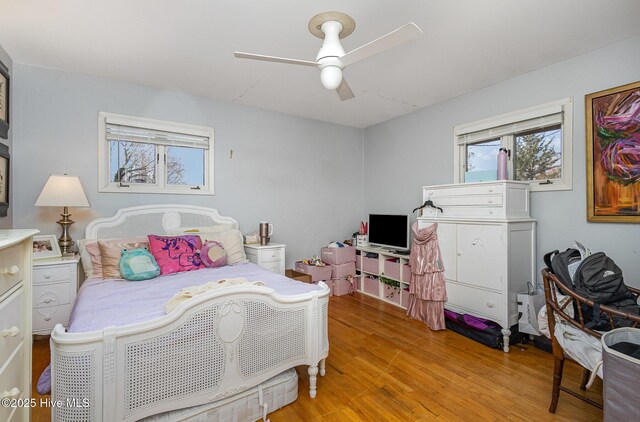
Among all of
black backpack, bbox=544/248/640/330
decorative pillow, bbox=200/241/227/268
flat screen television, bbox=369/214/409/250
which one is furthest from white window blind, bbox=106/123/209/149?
black backpack, bbox=544/248/640/330

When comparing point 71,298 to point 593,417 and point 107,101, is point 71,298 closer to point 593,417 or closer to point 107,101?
point 107,101

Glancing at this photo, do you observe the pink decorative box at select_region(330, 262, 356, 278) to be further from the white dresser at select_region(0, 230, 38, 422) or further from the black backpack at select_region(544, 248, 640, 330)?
the white dresser at select_region(0, 230, 38, 422)

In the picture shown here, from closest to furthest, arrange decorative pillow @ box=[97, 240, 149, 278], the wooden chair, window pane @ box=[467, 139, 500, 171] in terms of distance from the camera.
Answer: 1. the wooden chair
2. decorative pillow @ box=[97, 240, 149, 278]
3. window pane @ box=[467, 139, 500, 171]

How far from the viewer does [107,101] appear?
3176 mm

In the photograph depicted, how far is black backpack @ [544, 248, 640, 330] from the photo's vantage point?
1.72m

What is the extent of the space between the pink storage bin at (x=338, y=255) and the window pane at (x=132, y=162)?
7.99ft

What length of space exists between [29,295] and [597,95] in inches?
160

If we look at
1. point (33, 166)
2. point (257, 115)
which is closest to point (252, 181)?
point (257, 115)

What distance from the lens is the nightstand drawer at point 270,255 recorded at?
141 inches

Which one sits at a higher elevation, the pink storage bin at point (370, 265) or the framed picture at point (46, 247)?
the framed picture at point (46, 247)

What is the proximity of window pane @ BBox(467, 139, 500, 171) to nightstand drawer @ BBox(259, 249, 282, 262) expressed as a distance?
2.53 metres

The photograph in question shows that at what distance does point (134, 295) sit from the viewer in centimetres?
209

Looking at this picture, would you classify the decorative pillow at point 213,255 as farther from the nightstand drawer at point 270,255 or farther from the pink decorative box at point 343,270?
the pink decorative box at point 343,270

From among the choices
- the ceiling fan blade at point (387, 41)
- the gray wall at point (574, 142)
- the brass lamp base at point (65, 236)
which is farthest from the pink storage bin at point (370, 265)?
the brass lamp base at point (65, 236)
